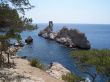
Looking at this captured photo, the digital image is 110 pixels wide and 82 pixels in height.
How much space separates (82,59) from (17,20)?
7.00 metres

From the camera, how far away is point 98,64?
20797 mm

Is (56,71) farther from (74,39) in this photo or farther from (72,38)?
(72,38)

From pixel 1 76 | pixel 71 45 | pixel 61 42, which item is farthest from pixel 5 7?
pixel 61 42

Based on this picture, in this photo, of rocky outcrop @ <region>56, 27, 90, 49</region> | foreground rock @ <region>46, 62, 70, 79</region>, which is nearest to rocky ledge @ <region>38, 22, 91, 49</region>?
rocky outcrop @ <region>56, 27, 90, 49</region>

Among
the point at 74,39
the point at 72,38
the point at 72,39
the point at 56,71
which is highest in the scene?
the point at 56,71

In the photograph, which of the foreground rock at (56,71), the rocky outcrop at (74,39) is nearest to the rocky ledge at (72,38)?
the rocky outcrop at (74,39)

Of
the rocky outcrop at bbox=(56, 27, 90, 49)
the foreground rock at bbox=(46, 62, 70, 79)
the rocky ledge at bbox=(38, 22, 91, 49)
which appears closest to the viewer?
the foreground rock at bbox=(46, 62, 70, 79)

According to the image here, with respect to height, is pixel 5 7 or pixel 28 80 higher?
pixel 5 7

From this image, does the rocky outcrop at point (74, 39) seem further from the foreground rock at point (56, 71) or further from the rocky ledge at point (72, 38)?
the foreground rock at point (56, 71)

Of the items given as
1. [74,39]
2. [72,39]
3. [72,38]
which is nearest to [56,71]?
[74,39]

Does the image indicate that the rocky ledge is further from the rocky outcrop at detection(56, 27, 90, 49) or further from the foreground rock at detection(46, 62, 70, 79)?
the foreground rock at detection(46, 62, 70, 79)

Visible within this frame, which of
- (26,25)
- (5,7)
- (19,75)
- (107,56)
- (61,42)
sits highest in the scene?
(5,7)

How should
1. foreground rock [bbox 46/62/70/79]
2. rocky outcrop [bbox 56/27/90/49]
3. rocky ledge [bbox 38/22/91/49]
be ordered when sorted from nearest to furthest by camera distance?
foreground rock [bbox 46/62/70/79]
rocky outcrop [bbox 56/27/90/49]
rocky ledge [bbox 38/22/91/49]

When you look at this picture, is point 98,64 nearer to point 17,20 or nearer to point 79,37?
point 17,20
